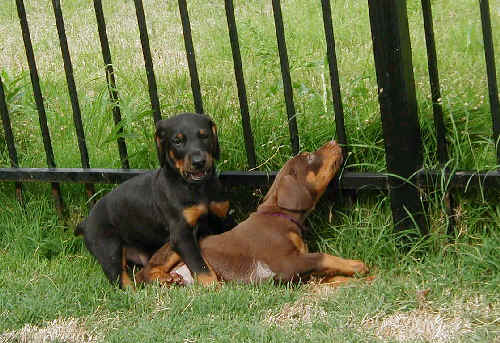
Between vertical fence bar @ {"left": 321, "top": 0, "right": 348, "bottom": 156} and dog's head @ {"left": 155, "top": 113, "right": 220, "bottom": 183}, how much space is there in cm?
68

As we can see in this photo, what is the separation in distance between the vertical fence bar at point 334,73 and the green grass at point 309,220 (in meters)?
0.16

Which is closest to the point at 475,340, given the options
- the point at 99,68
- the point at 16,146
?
the point at 16,146

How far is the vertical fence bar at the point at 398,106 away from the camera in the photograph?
12.2ft

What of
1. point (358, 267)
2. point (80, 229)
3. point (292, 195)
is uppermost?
point (292, 195)

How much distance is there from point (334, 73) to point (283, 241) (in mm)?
932

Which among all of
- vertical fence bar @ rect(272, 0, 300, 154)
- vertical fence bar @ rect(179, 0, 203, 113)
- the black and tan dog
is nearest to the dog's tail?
the black and tan dog

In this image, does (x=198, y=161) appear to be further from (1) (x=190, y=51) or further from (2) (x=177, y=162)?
(1) (x=190, y=51)

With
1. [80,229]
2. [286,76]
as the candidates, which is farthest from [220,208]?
[80,229]

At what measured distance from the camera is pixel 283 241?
398cm

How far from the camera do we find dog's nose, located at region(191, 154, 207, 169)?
392 cm

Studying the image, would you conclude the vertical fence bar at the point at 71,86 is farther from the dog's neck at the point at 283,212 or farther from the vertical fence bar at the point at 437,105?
the vertical fence bar at the point at 437,105

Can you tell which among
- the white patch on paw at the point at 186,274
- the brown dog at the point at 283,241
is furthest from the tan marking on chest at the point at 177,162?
the white patch on paw at the point at 186,274

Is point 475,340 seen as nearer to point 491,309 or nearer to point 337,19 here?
point 491,309

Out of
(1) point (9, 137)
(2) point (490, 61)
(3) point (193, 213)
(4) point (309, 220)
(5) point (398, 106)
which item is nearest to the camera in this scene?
(2) point (490, 61)
